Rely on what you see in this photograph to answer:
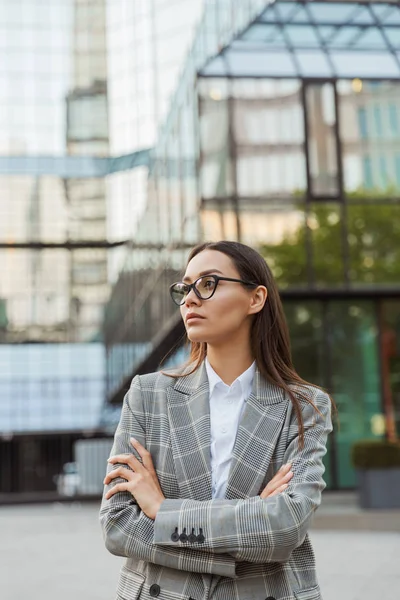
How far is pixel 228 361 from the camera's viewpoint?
2.74 meters

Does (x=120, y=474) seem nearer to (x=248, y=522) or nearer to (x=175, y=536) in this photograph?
(x=175, y=536)

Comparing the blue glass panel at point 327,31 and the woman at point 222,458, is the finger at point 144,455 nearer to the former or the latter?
the woman at point 222,458

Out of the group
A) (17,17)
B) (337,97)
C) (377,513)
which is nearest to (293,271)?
(337,97)

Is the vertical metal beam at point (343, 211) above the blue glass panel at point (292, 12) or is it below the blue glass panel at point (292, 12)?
below

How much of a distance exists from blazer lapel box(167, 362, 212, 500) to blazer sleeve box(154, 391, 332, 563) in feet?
0.29

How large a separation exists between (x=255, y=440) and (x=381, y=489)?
11.7 m

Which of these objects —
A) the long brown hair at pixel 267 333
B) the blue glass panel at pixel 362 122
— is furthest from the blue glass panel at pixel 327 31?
the long brown hair at pixel 267 333

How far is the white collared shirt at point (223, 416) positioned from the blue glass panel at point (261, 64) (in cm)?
1398

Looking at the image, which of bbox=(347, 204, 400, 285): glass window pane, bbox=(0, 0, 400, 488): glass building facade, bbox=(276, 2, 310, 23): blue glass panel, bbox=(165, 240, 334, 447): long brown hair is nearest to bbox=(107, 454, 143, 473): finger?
bbox=(165, 240, 334, 447): long brown hair

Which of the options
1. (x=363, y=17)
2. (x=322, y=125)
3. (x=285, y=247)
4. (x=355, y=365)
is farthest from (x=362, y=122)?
(x=355, y=365)

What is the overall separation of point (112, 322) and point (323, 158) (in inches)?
714

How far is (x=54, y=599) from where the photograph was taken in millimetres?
7371

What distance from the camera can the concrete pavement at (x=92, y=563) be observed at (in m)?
7.66

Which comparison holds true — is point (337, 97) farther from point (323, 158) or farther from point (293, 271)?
point (293, 271)
